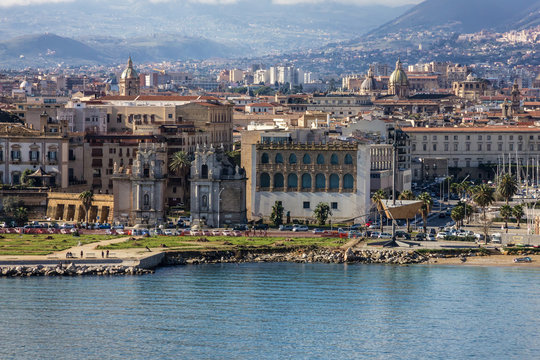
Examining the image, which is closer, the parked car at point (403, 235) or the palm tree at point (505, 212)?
the parked car at point (403, 235)

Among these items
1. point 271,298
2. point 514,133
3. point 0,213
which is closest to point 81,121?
point 0,213

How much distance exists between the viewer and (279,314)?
66750 millimetres

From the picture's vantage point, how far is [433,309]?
6838 centimetres

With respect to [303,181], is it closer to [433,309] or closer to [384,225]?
[384,225]

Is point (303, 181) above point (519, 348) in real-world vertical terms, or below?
above

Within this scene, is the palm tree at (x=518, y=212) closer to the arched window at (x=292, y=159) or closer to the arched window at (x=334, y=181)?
the arched window at (x=334, y=181)

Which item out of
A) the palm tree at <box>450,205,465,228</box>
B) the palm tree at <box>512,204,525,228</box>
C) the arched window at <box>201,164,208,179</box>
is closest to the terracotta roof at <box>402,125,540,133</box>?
the palm tree at <box>512,204,525,228</box>

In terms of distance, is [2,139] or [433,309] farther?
[2,139]

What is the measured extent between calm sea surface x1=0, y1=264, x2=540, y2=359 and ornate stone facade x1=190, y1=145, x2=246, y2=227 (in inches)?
485

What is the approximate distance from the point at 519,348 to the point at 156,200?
38384 millimetres

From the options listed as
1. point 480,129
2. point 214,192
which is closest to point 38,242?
point 214,192

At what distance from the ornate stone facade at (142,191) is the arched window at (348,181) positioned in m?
11.9

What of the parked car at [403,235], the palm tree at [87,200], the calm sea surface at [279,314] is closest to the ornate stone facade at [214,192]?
the palm tree at [87,200]

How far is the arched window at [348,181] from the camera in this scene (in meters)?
94.9
